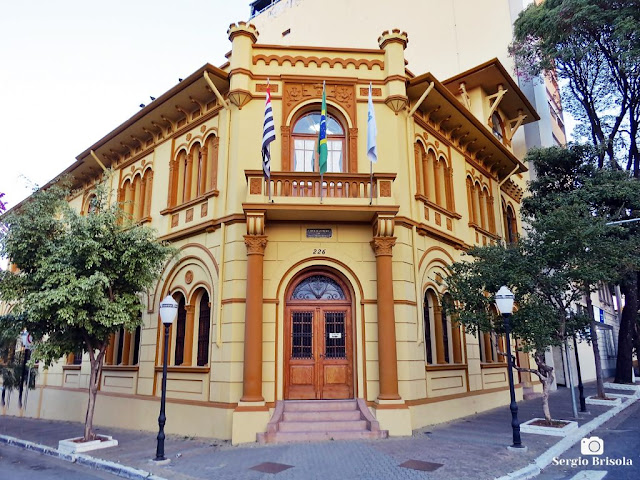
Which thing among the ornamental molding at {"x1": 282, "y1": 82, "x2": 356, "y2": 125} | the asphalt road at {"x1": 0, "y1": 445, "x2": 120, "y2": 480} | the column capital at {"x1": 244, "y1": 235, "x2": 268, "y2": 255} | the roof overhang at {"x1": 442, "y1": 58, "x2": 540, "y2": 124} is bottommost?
the asphalt road at {"x1": 0, "y1": 445, "x2": 120, "y2": 480}

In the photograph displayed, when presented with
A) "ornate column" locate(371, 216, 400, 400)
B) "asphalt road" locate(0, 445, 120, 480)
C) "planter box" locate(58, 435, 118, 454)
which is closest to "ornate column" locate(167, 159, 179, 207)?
"ornate column" locate(371, 216, 400, 400)

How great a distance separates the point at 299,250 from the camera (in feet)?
41.3

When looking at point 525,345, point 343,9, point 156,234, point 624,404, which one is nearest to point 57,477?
point 156,234

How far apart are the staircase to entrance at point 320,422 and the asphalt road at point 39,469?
3.58 meters

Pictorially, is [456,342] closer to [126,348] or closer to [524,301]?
[524,301]

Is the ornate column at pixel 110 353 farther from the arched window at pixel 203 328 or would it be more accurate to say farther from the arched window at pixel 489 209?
the arched window at pixel 489 209

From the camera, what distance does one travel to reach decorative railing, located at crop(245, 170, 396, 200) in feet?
39.8

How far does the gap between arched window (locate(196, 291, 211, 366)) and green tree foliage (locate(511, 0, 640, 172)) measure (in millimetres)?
16858

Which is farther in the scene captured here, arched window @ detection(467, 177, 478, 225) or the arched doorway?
arched window @ detection(467, 177, 478, 225)

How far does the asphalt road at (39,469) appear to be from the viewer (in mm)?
8844

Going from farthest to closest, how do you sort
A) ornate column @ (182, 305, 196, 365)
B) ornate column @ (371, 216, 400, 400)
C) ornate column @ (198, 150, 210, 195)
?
ornate column @ (198, 150, 210, 195) → ornate column @ (182, 305, 196, 365) → ornate column @ (371, 216, 400, 400)

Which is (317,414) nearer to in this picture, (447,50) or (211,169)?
(211,169)

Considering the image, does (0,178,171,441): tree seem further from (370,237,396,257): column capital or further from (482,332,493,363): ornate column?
(482,332,493,363): ornate column

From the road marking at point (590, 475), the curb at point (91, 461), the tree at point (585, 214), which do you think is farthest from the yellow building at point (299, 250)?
the road marking at point (590, 475)
